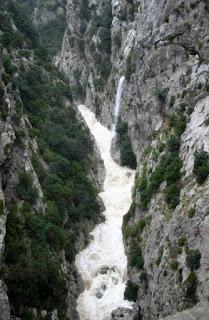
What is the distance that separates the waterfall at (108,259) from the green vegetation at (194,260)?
12.8 m

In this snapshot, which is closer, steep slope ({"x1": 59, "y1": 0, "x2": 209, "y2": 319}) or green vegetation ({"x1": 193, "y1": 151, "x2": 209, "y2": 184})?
steep slope ({"x1": 59, "y1": 0, "x2": 209, "y2": 319})

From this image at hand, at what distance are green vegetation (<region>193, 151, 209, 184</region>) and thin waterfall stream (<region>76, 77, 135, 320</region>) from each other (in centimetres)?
1607

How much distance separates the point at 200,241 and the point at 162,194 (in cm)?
1289

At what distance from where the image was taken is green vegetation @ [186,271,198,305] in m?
39.6

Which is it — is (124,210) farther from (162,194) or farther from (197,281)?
(197,281)

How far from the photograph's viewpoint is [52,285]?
152ft

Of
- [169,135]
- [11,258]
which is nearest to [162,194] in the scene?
[169,135]

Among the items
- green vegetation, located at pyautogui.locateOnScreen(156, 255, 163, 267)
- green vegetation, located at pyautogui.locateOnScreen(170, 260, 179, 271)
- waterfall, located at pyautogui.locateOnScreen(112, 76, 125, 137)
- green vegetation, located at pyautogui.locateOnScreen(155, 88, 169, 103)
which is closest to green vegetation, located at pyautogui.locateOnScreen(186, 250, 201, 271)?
green vegetation, located at pyautogui.locateOnScreen(170, 260, 179, 271)

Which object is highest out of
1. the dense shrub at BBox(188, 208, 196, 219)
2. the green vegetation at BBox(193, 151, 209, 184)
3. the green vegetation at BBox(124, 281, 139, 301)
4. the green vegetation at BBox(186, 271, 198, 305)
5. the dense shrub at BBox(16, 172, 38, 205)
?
the green vegetation at BBox(193, 151, 209, 184)

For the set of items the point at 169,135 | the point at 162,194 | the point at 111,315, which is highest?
the point at 169,135

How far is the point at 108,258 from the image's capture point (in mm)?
60094

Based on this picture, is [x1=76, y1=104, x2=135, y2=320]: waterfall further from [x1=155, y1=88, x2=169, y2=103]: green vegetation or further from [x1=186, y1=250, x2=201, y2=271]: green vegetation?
[x1=155, y1=88, x2=169, y2=103]: green vegetation

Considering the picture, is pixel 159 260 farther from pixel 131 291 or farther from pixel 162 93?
pixel 162 93

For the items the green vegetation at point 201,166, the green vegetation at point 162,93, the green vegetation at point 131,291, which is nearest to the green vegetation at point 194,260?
the green vegetation at point 201,166
